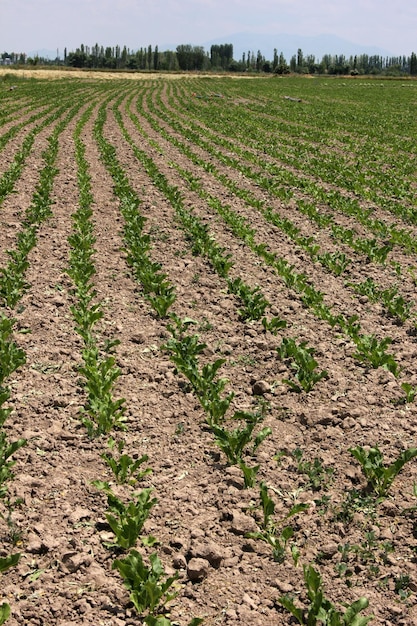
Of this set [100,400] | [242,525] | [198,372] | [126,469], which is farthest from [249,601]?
[198,372]

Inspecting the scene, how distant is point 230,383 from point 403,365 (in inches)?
78.2

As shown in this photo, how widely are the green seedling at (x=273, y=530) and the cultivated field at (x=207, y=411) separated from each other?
0.02m

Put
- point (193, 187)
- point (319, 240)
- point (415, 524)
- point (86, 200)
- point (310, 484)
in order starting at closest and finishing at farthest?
1. point (415, 524)
2. point (310, 484)
3. point (319, 240)
4. point (86, 200)
5. point (193, 187)

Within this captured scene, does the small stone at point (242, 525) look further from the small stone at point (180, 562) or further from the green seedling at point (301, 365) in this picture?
the green seedling at point (301, 365)

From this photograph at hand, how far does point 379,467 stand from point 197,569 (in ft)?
5.49

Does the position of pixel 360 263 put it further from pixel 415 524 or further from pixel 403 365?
pixel 415 524

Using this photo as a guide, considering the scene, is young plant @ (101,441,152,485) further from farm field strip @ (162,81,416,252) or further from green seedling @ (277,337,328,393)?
farm field strip @ (162,81,416,252)

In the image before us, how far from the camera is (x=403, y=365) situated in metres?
6.51

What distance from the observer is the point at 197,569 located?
379 cm

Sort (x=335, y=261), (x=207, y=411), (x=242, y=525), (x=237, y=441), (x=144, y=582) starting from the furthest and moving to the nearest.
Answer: (x=335, y=261) → (x=207, y=411) → (x=237, y=441) → (x=242, y=525) → (x=144, y=582)

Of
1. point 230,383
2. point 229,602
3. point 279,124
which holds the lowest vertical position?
point 229,602

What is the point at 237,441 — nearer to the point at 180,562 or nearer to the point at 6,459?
the point at 180,562

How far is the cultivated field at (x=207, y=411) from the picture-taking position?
3734 mm

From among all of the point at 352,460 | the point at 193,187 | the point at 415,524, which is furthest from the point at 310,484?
the point at 193,187
